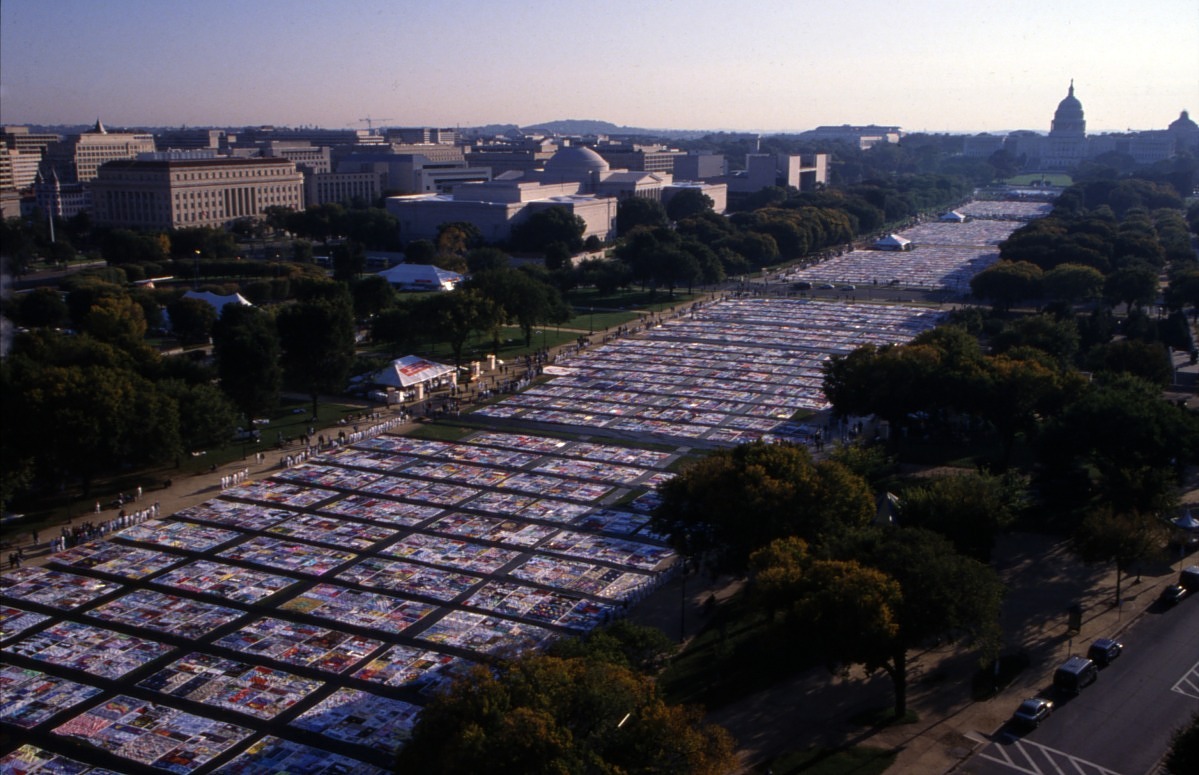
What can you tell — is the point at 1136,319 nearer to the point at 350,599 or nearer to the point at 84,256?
the point at 350,599

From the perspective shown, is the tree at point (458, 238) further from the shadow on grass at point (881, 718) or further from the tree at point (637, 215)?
the shadow on grass at point (881, 718)

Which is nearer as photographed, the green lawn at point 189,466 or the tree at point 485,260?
the green lawn at point 189,466

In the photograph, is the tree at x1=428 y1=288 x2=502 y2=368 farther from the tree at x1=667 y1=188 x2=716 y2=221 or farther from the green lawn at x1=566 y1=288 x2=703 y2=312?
the tree at x1=667 y1=188 x2=716 y2=221

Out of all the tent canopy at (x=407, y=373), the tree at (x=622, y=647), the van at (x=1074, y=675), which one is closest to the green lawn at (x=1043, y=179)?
the tent canopy at (x=407, y=373)

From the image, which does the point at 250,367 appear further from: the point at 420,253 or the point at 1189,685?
the point at 420,253

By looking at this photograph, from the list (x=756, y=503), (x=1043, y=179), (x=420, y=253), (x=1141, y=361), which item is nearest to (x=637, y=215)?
(x=420, y=253)

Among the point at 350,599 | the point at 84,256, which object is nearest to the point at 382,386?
the point at 350,599

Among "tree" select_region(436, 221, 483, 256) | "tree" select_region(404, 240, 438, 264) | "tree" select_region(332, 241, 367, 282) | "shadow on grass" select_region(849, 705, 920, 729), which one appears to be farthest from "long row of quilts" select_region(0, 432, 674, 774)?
"tree" select_region(436, 221, 483, 256)
